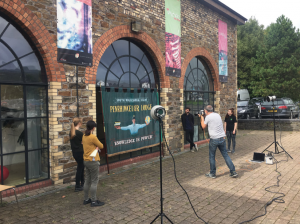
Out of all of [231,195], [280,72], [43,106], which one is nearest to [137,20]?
[43,106]

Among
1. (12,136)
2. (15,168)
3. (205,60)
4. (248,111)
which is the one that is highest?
(205,60)

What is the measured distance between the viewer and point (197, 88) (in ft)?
39.0

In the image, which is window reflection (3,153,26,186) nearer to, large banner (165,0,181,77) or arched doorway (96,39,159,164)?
arched doorway (96,39,159,164)

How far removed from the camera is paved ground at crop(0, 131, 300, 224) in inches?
172

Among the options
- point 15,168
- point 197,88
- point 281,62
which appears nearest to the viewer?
point 15,168

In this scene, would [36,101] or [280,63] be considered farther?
[280,63]

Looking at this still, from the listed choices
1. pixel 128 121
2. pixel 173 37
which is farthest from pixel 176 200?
pixel 173 37

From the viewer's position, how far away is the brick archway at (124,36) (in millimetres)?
7016

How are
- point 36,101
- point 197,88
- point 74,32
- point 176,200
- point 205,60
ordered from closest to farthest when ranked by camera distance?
point 176,200, point 36,101, point 74,32, point 197,88, point 205,60

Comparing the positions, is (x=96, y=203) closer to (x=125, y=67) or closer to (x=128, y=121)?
(x=128, y=121)

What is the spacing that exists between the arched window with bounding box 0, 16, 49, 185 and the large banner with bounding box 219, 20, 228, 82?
957cm

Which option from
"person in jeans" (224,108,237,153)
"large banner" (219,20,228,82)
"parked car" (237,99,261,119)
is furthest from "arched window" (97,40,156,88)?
"parked car" (237,99,261,119)

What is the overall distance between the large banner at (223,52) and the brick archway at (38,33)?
9.20 m

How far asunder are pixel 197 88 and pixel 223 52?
3.03 metres
